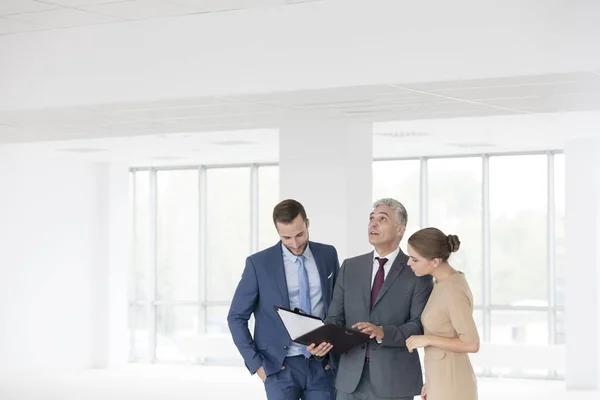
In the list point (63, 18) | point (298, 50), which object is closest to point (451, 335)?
point (298, 50)

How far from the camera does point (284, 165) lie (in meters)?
11.5

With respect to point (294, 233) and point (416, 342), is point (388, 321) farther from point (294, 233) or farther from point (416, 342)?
point (294, 233)

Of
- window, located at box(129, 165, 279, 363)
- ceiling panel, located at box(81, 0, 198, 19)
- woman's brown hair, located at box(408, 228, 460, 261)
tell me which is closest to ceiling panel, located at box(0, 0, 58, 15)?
ceiling panel, located at box(81, 0, 198, 19)

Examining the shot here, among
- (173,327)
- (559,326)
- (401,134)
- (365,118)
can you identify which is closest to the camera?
(365,118)

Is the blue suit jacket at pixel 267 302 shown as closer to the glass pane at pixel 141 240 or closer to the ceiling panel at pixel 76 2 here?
the ceiling panel at pixel 76 2

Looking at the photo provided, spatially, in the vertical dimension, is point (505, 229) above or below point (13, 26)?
below

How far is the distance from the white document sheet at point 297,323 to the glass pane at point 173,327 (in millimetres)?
13667

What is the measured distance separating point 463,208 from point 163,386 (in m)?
5.80

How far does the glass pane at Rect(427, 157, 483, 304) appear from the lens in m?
17.3

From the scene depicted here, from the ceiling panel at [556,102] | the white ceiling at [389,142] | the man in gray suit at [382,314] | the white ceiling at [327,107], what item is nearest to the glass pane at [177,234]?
the white ceiling at [389,142]

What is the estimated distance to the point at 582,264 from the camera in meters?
14.6

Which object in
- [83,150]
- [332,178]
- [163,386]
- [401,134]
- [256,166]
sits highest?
[401,134]

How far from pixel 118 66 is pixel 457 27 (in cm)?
303

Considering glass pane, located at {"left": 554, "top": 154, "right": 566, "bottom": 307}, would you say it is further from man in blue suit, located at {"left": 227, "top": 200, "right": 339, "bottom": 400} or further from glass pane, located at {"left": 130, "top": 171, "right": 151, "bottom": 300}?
man in blue suit, located at {"left": 227, "top": 200, "right": 339, "bottom": 400}
